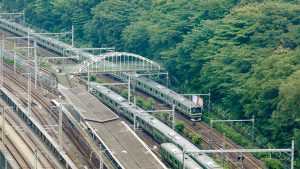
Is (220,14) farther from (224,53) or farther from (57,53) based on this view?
(57,53)

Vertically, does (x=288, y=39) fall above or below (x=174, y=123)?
above

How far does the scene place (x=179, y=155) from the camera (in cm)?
5966

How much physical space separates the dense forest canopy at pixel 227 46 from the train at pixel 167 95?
3082mm

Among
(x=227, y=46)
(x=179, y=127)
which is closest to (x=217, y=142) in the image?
(x=179, y=127)

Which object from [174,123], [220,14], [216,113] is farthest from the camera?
[220,14]

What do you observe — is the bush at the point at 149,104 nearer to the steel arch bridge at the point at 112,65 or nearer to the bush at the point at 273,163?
the steel arch bridge at the point at 112,65

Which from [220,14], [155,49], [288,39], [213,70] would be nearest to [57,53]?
[155,49]

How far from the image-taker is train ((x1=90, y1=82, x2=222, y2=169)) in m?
58.7

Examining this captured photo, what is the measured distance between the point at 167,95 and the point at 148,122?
11027 millimetres

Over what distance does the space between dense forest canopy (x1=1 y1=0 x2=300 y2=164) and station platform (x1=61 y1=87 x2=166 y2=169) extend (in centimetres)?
1286

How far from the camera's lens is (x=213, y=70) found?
256ft

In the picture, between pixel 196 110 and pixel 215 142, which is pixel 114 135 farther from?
pixel 196 110

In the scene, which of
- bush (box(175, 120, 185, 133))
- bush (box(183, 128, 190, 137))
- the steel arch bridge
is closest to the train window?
bush (box(175, 120, 185, 133))

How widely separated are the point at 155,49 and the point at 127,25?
12.4m
